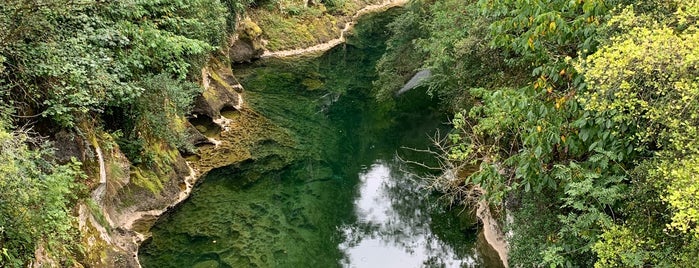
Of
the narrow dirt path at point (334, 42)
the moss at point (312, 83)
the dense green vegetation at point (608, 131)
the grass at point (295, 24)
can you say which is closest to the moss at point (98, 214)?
the dense green vegetation at point (608, 131)

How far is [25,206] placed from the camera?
6906mm

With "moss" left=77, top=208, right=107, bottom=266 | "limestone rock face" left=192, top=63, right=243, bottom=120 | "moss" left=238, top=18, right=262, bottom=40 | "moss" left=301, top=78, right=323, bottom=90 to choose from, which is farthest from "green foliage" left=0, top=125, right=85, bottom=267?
"moss" left=238, top=18, right=262, bottom=40

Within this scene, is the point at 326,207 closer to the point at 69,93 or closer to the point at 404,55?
the point at 69,93

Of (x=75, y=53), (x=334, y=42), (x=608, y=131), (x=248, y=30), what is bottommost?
(x=334, y=42)

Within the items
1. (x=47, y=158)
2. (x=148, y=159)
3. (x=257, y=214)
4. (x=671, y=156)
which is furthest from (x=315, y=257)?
(x=671, y=156)

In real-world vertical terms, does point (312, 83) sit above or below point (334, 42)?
above

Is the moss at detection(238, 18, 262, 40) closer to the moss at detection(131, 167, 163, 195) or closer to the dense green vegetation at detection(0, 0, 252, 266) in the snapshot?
the dense green vegetation at detection(0, 0, 252, 266)

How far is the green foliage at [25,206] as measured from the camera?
Answer: 6.52 meters

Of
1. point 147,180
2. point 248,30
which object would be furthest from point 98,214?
point 248,30

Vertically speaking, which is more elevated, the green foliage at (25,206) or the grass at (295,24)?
the green foliage at (25,206)

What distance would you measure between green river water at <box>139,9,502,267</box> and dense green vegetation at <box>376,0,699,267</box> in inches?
171

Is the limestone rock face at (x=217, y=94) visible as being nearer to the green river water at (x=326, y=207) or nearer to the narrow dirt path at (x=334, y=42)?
the green river water at (x=326, y=207)

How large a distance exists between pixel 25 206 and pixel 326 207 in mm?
9236

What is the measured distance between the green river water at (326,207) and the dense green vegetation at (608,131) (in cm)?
433
